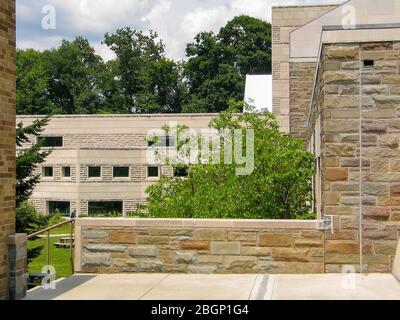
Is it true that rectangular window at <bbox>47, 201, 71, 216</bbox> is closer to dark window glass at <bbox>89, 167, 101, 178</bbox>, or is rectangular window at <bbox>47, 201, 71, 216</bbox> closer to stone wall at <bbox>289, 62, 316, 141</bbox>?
dark window glass at <bbox>89, 167, 101, 178</bbox>

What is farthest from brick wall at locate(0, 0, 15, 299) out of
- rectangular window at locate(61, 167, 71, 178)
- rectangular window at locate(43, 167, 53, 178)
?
rectangular window at locate(43, 167, 53, 178)

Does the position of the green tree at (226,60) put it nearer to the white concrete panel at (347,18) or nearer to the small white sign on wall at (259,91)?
the small white sign on wall at (259,91)

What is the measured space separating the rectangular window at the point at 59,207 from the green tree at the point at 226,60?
31.8 meters

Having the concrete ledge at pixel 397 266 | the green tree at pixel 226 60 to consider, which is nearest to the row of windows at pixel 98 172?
the green tree at pixel 226 60

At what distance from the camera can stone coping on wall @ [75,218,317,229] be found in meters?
9.17

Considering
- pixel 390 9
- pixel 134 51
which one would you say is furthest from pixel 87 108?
pixel 390 9

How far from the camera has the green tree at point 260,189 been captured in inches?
548

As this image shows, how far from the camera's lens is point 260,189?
1409 cm

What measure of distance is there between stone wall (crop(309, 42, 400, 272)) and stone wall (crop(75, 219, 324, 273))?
454 mm

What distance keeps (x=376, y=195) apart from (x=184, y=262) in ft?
10.3

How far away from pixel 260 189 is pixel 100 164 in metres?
28.6

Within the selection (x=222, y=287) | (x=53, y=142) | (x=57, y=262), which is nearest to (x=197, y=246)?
(x=222, y=287)
